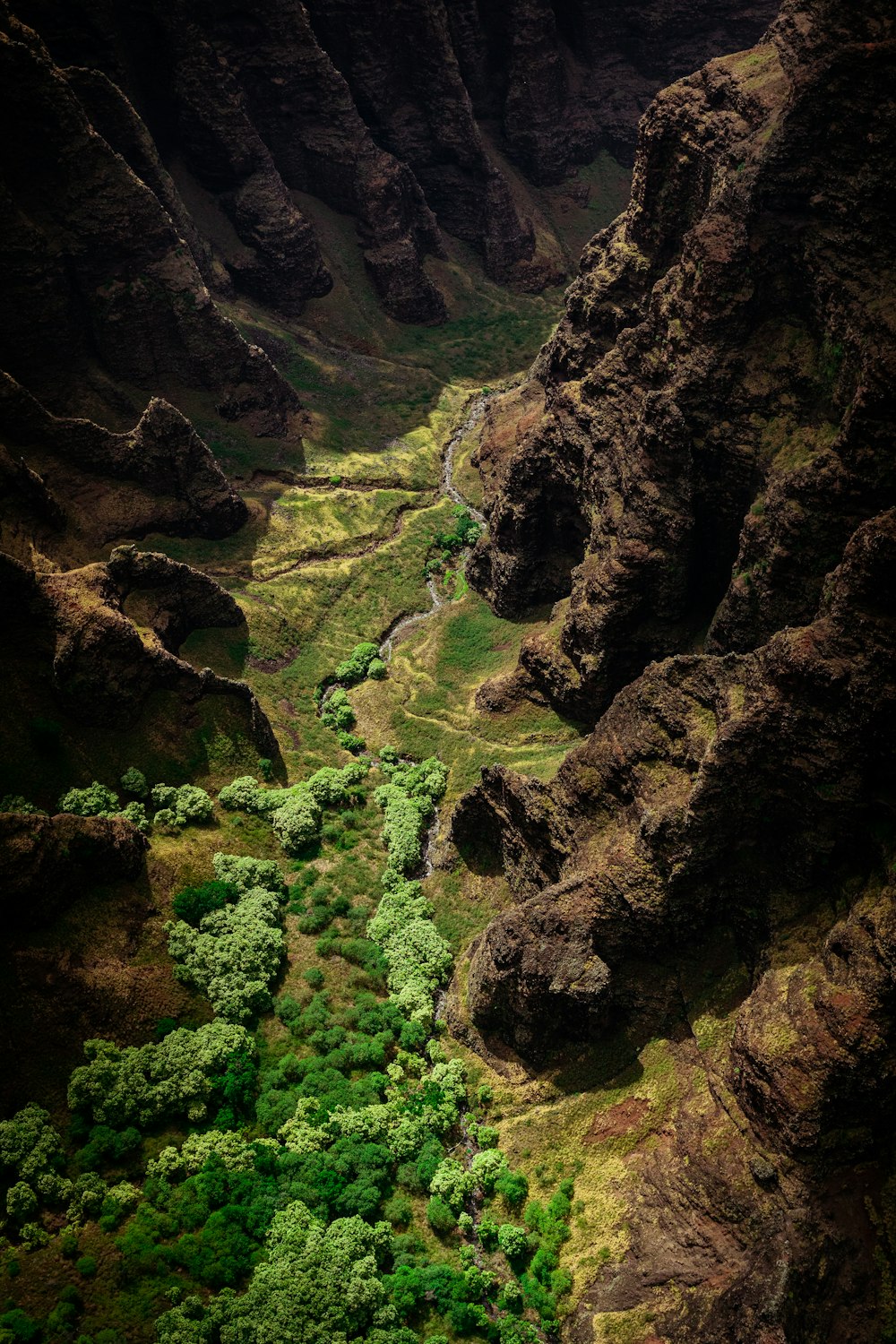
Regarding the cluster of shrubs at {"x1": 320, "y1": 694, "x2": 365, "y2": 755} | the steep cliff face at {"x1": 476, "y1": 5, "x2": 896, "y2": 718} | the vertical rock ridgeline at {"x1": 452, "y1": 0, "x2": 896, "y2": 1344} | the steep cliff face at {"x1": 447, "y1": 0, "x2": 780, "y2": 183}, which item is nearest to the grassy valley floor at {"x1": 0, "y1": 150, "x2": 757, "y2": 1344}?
the cluster of shrubs at {"x1": 320, "y1": 694, "x2": 365, "y2": 755}

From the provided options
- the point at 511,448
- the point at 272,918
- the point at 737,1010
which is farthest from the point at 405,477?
the point at 737,1010

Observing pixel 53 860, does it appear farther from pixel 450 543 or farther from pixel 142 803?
pixel 450 543

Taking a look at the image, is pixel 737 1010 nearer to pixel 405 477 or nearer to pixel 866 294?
pixel 866 294

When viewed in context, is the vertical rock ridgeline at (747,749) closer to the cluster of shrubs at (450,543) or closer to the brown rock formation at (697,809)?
the brown rock formation at (697,809)

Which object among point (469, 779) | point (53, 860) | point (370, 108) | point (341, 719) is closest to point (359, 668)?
point (341, 719)

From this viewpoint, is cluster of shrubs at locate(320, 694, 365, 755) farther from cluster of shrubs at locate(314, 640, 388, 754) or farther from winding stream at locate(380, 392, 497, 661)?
winding stream at locate(380, 392, 497, 661)

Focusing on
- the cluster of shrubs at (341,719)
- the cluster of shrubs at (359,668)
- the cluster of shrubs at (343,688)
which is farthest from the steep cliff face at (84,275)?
the cluster of shrubs at (341,719)

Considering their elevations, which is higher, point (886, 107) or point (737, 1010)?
point (886, 107)
